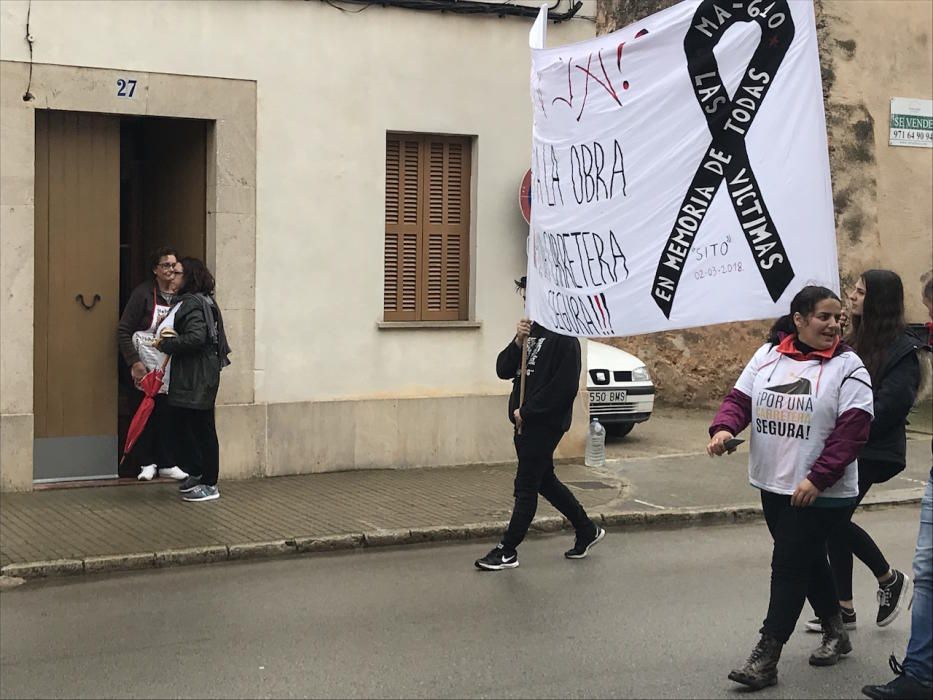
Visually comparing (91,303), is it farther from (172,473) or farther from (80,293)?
(172,473)

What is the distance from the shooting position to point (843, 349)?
18.7 ft

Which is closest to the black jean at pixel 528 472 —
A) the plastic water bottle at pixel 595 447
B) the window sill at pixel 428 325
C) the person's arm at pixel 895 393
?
the person's arm at pixel 895 393

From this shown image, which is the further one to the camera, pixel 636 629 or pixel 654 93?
pixel 636 629

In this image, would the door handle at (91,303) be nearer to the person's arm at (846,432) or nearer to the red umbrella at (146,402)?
the red umbrella at (146,402)

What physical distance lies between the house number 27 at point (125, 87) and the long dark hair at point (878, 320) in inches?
255

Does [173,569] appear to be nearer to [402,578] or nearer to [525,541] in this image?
[402,578]

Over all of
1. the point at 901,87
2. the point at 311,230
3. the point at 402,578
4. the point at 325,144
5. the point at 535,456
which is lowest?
the point at 402,578

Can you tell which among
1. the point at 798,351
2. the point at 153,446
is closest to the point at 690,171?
the point at 798,351

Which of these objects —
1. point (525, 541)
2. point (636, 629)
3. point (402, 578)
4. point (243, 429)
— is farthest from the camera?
point (243, 429)

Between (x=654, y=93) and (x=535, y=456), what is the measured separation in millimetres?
2647

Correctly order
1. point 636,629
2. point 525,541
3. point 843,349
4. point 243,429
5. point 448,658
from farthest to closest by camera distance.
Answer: point 243,429, point 525,541, point 636,629, point 448,658, point 843,349

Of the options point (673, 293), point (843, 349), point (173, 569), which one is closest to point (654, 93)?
point (673, 293)

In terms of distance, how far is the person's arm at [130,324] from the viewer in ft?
34.2

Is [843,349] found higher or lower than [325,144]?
lower
